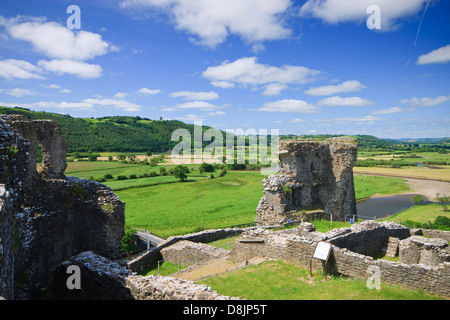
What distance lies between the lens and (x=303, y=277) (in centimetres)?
1138

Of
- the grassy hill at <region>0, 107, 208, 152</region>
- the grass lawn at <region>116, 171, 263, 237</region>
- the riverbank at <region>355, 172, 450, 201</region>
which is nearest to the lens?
the grass lawn at <region>116, 171, 263, 237</region>

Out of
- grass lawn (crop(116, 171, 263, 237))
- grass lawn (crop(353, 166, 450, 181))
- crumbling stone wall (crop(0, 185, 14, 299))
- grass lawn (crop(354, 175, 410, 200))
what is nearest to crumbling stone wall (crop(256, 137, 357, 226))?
grass lawn (crop(116, 171, 263, 237))

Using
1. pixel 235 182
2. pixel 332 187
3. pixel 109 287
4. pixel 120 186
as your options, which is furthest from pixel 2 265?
pixel 235 182

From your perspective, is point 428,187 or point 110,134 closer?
point 428,187

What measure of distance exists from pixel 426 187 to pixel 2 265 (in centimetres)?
7155

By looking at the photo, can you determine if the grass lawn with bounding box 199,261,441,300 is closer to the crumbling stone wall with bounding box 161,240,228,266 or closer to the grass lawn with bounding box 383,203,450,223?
the crumbling stone wall with bounding box 161,240,228,266

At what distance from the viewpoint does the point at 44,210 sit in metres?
11.3

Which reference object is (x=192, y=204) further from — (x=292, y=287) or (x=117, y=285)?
(x=117, y=285)

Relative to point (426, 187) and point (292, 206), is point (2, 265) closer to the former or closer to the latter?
point (292, 206)

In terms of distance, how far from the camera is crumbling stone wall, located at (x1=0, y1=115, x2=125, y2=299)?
863 cm
